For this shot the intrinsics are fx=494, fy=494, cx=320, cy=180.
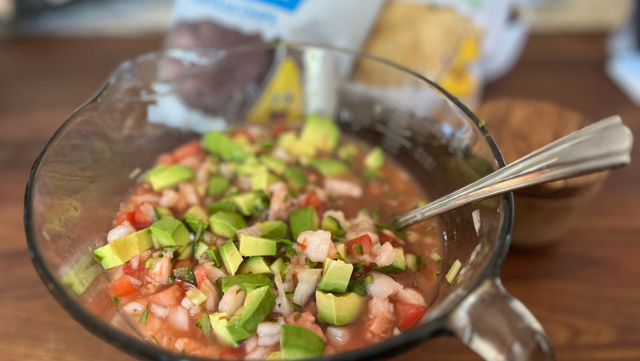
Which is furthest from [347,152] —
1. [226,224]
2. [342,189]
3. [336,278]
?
[336,278]

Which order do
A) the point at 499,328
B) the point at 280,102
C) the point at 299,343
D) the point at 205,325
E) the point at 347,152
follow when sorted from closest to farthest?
the point at 499,328, the point at 299,343, the point at 205,325, the point at 347,152, the point at 280,102

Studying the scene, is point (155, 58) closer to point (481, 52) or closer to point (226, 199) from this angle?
point (226, 199)

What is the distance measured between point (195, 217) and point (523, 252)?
102 cm

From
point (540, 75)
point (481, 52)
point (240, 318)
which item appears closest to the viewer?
point (240, 318)

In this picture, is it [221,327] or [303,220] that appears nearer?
[221,327]

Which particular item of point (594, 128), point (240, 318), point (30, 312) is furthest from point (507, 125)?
point (30, 312)

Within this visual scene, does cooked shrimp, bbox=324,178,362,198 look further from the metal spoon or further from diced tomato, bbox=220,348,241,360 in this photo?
diced tomato, bbox=220,348,241,360

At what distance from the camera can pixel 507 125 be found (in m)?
1.57

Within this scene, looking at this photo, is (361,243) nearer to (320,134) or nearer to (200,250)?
(200,250)

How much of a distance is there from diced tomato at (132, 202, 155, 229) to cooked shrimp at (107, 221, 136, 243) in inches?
1.1

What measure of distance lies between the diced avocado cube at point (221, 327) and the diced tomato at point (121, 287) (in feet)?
0.69

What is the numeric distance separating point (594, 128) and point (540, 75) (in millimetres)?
1622

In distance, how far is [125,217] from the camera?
123 cm

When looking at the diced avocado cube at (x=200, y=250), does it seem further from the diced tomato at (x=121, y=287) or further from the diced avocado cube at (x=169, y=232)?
the diced tomato at (x=121, y=287)
